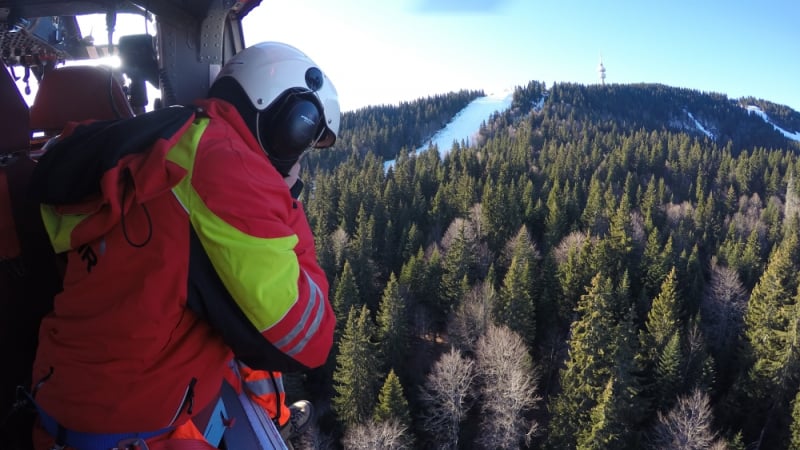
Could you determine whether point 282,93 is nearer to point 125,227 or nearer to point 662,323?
point 125,227

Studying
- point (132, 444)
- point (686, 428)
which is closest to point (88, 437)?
point (132, 444)

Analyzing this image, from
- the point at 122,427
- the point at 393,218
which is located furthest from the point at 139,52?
the point at 393,218

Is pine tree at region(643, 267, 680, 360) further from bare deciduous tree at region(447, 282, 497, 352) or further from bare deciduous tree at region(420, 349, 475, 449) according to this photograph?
bare deciduous tree at region(420, 349, 475, 449)

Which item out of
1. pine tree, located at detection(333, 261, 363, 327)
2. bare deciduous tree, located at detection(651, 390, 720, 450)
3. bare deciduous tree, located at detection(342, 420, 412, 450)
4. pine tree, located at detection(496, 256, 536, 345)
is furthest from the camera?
pine tree, located at detection(333, 261, 363, 327)

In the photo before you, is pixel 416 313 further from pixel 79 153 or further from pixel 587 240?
pixel 79 153

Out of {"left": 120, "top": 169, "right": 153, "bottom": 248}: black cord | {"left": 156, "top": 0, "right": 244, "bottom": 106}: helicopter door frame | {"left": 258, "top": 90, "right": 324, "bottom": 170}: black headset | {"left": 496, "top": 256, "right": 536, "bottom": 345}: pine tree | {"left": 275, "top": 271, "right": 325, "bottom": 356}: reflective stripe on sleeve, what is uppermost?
{"left": 156, "top": 0, "right": 244, "bottom": 106}: helicopter door frame

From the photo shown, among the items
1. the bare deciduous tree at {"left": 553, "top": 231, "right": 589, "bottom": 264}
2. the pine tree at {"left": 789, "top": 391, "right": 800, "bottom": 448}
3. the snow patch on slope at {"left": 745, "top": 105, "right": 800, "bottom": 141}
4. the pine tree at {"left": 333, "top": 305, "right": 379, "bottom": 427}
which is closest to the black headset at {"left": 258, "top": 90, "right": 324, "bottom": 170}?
the pine tree at {"left": 333, "top": 305, "right": 379, "bottom": 427}
